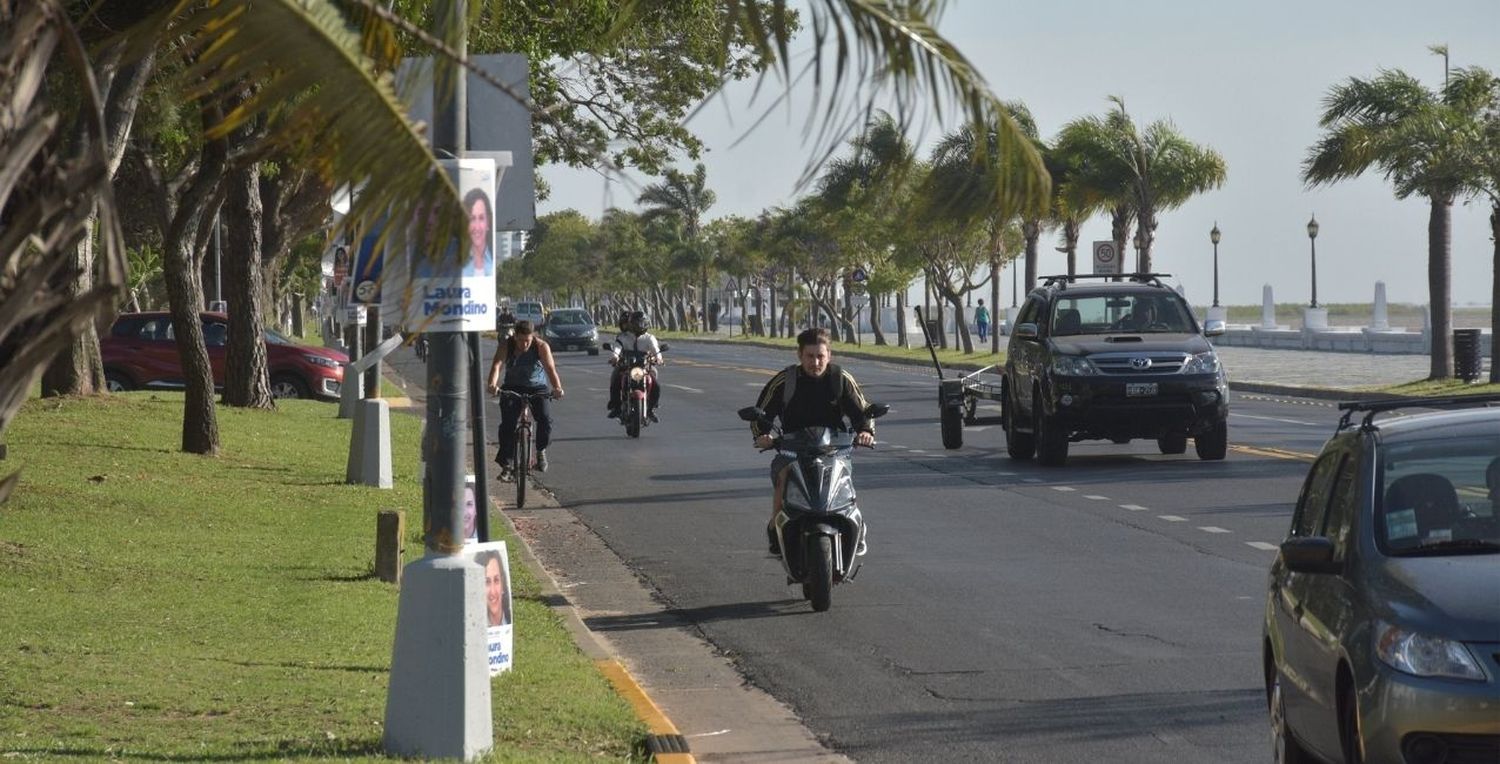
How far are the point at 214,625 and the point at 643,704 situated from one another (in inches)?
119

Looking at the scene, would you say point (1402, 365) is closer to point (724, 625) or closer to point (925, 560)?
point (925, 560)

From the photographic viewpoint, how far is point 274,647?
10703 millimetres

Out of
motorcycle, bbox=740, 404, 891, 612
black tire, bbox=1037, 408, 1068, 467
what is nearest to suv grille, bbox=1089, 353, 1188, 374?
black tire, bbox=1037, 408, 1068, 467

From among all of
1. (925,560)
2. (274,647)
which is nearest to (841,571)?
(925,560)

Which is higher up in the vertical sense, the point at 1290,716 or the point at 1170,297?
the point at 1170,297

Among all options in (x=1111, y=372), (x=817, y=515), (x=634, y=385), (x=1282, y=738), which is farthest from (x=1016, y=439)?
(x=1282, y=738)

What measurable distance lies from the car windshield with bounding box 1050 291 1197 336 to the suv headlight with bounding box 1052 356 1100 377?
0.94m

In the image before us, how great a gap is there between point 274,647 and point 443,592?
Result: 2984 mm

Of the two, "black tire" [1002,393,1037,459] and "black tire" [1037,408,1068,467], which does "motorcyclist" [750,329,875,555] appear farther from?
"black tire" [1002,393,1037,459]

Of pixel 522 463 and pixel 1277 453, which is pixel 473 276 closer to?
pixel 522 463

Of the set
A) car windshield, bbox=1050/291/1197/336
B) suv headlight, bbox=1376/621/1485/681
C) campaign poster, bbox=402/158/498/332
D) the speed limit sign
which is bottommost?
suv headlight, bbox=1376/621/1485/681

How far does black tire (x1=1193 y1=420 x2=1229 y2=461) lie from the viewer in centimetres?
2303

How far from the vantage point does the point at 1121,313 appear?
77.5ft

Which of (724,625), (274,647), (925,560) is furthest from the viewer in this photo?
(925,560)
